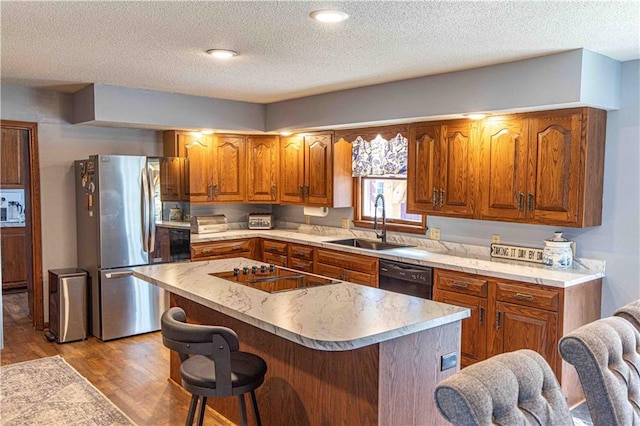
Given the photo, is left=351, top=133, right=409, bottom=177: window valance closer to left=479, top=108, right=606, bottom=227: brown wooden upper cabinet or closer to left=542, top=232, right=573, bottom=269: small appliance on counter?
left=479, top=108, right=606, bottom=227: brown wooden upper cabinet

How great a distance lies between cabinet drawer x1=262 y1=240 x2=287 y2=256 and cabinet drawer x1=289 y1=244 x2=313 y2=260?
4.5 inches

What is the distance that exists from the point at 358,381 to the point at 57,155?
419cm

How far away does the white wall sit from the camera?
5.05 meters

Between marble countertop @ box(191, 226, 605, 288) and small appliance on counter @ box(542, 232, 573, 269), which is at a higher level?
small appliance on counter @ box(542, 232, 573, 269)

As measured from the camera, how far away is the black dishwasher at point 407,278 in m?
4.18

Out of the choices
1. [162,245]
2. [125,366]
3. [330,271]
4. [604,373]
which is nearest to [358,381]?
[604,373]

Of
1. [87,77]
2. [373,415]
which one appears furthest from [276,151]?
[373,415]

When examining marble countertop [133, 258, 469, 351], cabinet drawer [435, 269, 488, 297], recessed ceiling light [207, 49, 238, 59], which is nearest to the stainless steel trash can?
marble countertop [133, 258, 469, 351]

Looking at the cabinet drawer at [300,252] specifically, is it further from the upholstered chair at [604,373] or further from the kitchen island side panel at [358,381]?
the upholstered chair at [604,373]

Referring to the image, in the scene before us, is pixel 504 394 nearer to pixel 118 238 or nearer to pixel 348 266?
pixel 348 266

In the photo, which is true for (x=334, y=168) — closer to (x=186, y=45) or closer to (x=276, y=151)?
(x=276, y=151)

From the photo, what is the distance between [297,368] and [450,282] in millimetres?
1708

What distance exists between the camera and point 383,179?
539cm

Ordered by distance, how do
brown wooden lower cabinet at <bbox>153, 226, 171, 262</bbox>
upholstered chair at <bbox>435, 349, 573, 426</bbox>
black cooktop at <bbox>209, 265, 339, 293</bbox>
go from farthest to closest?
brown wooden lower cabinet at <bbox>153, 226, 171, 262</bbox>, black cooktop at <bbox>209, 265, 339, 293</bbox>, upholstered chair at <bbox>435, 349, 573, 426</bbox>
